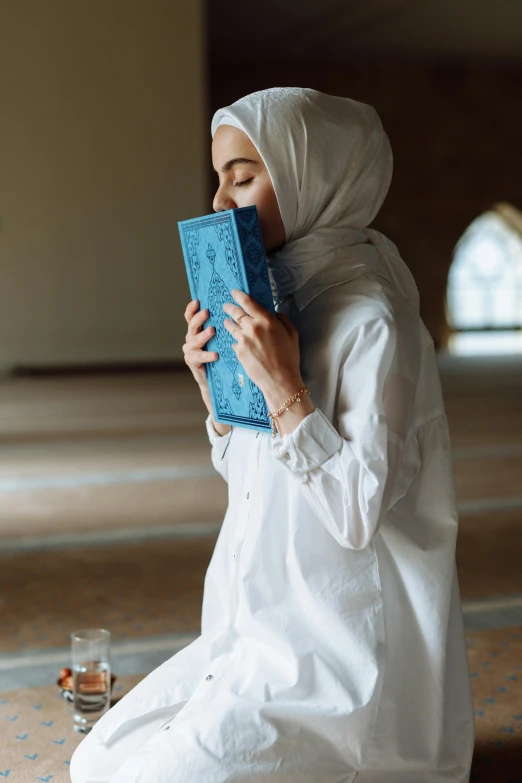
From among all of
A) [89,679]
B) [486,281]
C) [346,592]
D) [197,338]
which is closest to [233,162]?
[197,338]

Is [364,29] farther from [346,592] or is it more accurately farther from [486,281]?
[346,592]

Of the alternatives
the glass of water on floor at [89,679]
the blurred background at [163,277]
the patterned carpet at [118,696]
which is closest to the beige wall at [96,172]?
the blurred background at [163,277]

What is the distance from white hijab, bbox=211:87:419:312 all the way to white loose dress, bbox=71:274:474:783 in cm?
5

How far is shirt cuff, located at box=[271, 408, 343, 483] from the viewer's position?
152 cm

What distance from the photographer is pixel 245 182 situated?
5.55ft

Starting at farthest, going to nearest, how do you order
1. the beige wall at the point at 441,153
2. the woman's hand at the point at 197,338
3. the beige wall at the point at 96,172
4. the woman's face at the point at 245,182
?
the beige wall at the point at 441,153 → the beige wall at the point at 96,172 → the woman's hand at the point at 197,338 → the woman's face at the point at 245,182

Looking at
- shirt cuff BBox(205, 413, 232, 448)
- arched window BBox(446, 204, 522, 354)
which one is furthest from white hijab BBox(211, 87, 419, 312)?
arched window BBox(446, 204, 522, 354)

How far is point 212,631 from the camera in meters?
1.91

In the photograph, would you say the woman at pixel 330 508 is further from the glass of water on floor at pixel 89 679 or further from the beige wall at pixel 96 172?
the beige wall at pixel 96 172

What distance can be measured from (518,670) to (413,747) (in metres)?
1.25

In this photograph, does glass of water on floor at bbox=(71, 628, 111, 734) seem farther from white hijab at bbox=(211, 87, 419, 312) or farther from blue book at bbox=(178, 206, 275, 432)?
white hijab at bbox=(211, 87, 419, 312)

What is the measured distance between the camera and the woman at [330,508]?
1562mm

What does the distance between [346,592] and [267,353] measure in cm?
42

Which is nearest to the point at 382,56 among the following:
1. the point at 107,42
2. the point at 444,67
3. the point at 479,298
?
the point at 444,67
